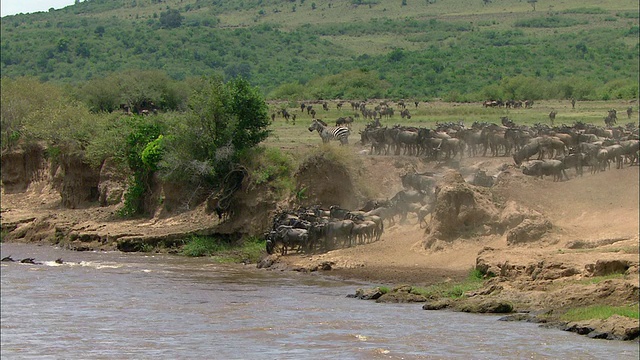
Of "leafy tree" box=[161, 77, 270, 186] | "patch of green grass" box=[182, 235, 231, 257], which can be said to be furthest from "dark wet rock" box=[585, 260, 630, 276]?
"leafy tree" box=[161, 77, 270, 186]

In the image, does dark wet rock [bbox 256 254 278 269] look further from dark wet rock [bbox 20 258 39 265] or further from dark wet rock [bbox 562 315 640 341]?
dark wet rock [bbox 562 315 640 341]

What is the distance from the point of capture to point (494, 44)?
9819cm

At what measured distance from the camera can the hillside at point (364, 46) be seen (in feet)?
268

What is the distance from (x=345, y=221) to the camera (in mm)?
29094

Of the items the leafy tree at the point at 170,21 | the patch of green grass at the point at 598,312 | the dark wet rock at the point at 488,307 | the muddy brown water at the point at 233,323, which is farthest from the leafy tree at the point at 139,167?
the leafy tree at the point at 170,21

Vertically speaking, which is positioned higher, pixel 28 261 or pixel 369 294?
pixel 369 294

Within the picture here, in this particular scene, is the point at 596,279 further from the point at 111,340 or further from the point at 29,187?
the point at 29,187

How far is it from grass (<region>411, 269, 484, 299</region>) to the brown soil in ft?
1.11

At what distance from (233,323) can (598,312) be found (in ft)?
23.5

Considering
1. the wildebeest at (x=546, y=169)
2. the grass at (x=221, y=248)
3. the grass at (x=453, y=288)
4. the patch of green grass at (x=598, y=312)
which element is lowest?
the grass at (x=221, y=248)

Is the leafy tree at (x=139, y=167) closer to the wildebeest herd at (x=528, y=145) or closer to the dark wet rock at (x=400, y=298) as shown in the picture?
the wildebeest herd at (x=528, y=145)

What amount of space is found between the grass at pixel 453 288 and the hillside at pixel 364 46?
42236 mm

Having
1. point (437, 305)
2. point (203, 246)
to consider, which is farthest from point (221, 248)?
point (437, 305)

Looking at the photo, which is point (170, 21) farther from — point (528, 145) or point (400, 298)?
point (400, 298)
